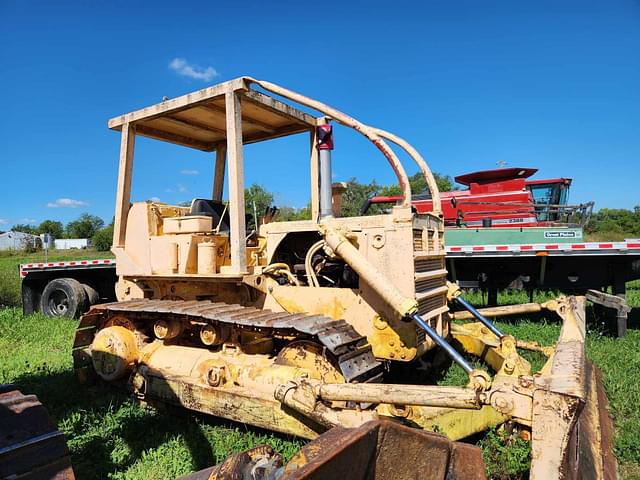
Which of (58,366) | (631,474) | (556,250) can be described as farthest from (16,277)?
(631,474)

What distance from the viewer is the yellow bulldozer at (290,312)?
322 centimetres

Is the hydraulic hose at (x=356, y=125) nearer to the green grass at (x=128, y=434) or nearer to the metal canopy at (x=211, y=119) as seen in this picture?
the metal canopy at (x=211, y=119)

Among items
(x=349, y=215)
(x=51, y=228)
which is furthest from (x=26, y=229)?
(x=349, y=215)

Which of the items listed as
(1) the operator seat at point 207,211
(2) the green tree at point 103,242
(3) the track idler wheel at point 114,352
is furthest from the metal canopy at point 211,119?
(2) the green tree at point 103,242

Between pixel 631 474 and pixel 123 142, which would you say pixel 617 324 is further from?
pixel 123 142

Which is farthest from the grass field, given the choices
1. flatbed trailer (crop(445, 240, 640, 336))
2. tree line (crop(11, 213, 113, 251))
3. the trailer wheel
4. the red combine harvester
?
tree line (crop(11, 213, 113, 251))

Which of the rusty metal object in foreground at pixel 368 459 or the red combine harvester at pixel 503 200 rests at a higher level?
the red combine harvester at pixel 503 200

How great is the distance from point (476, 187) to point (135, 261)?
34.9 ft

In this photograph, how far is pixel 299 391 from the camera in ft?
9.50

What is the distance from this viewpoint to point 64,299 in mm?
10477

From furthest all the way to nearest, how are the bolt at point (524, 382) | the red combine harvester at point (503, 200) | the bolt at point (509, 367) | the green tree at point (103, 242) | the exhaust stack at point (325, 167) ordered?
the green tree at point (103, 242)
the red combine harvester at point (503, 200)
the exhaust stack at point (325, 167)
the bolt at point (509, 367)
the bolt at point (524, 382)

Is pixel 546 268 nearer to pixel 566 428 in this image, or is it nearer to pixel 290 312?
pixel 290 312

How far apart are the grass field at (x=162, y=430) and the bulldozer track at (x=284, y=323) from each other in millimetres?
775

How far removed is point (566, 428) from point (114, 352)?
4.00m
